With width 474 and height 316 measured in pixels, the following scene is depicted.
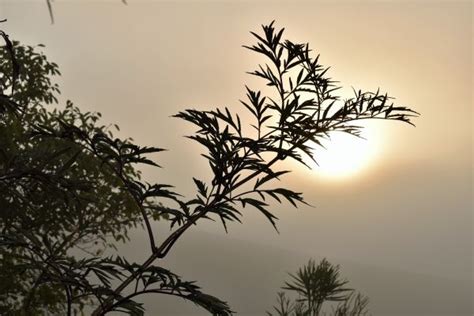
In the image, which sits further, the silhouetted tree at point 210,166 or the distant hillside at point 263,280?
the distant hillside at point 263,280

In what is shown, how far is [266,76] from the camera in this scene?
238 centimetres

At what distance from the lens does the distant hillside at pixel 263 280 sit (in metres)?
59.1

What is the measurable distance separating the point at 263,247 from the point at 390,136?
62.6 metres

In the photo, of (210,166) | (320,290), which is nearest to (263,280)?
(320,290)

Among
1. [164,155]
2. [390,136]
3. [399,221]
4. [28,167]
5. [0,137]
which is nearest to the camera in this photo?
[28,167]

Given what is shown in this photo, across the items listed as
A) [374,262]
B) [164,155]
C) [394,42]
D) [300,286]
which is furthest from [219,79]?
[374,262]

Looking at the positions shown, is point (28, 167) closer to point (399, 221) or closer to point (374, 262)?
point (399, 221)

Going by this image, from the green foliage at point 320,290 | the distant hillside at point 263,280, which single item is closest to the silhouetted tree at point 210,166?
the green foliage at point 320,290

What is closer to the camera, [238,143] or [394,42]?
[238,143]

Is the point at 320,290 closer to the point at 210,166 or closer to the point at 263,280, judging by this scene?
the point at 210,166

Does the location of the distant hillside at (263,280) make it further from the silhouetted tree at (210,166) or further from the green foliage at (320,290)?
the silhouetted tree at (210,166)

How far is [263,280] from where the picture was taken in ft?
228

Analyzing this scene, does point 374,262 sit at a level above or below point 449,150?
above

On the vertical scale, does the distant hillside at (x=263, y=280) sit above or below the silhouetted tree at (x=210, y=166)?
above
